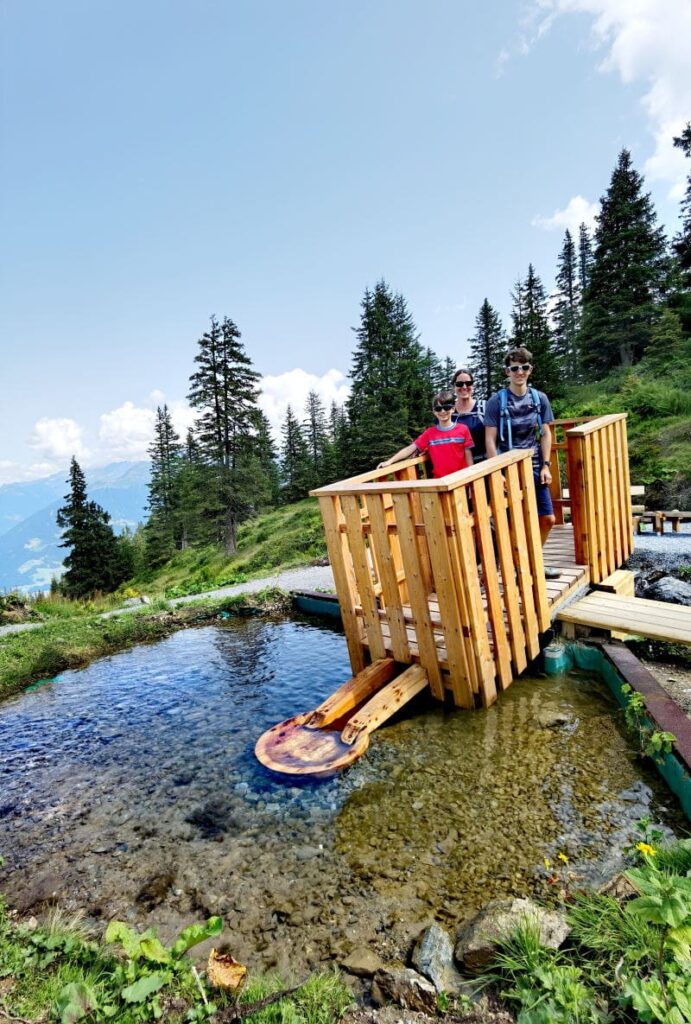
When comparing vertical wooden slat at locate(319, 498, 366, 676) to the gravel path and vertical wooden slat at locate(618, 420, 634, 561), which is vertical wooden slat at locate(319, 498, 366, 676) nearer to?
the gravel path

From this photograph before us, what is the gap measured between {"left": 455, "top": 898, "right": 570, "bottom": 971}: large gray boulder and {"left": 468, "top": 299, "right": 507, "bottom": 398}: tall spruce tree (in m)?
38.1

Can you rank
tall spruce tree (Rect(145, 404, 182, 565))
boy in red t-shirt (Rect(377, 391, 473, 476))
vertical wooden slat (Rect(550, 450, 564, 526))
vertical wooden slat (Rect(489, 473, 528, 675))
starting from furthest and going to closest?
tall spruce tree (Rect(145, 404, 182, 565)), vertical wooden slat (Rect(550, 450, 564, 526)), boy in red t-shirt (Rect(377, 391, 473, 476)), vertical wooden slat (Rect(489, 473, 528, 675))

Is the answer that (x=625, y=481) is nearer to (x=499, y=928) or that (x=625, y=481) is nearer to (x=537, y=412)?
(x=537, y=412)

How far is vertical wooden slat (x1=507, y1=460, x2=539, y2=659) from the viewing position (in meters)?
4.09

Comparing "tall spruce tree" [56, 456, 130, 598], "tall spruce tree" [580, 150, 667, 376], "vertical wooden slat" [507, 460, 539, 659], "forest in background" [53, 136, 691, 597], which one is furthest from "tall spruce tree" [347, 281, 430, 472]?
"vertical wooden slat" [507, 460, 539, 659]

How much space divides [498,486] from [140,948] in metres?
3.58

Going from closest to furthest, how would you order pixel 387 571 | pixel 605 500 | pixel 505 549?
1. pixel 505 549
2. pixel 387 571
3. pixel 605 500

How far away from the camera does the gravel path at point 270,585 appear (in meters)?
9.03

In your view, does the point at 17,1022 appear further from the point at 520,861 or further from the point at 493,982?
the point at 520,861

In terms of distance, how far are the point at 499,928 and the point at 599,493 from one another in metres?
4.68

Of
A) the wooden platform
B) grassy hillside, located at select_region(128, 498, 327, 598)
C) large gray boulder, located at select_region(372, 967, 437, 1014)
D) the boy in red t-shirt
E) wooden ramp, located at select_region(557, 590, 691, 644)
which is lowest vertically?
grassy hillside, located at select_region(128, 498, 327, 598)

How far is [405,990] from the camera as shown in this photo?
6.09 feet

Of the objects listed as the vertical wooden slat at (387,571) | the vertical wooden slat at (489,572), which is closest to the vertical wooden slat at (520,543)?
the vertical wooden slat at (489,572)

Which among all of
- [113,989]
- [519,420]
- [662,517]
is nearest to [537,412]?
[519,420]
